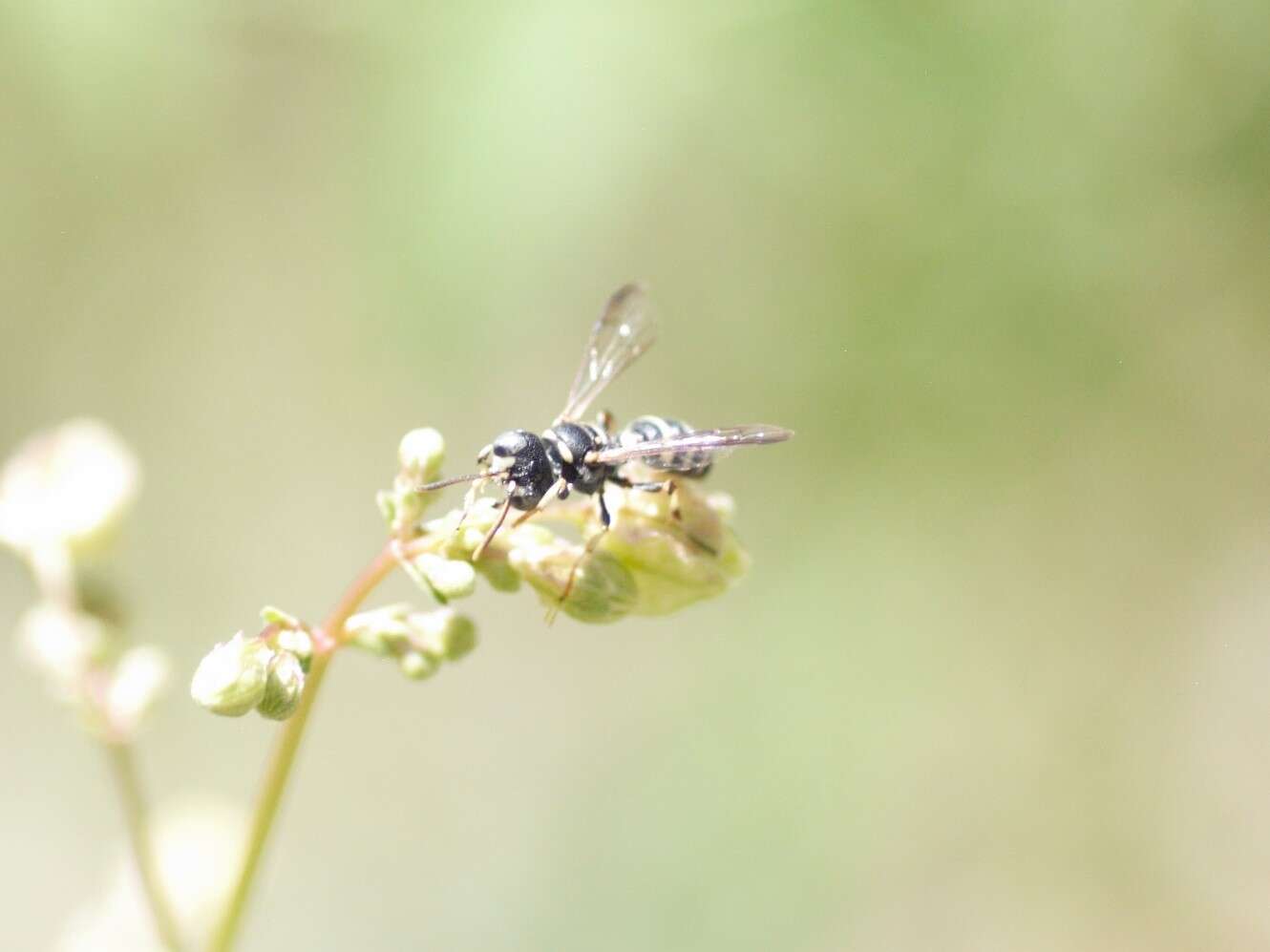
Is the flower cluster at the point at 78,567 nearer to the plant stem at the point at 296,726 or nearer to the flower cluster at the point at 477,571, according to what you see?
the plant stem at the point at 296,726

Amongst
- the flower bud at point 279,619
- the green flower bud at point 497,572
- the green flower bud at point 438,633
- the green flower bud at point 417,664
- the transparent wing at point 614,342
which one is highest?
the transparent wing at point 614,342

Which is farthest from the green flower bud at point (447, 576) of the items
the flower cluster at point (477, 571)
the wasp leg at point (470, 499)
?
the wasp leg at point (470, 499)

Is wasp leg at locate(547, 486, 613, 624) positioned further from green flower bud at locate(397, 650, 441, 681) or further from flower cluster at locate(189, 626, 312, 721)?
flower cluster at locate(189, 626, 312, 721)

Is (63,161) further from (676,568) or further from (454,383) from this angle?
(676,568)

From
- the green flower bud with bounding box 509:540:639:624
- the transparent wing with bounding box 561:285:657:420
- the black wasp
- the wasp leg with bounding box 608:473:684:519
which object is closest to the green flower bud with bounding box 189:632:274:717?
the black wasp

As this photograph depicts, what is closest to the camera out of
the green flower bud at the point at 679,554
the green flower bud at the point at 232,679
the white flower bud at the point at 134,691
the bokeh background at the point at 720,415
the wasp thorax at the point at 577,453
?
the green flower bud at the point at 232,679

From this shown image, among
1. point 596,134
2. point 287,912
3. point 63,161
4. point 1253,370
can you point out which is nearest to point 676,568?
point 596,134

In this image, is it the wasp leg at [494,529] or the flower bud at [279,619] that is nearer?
the flower bud at [279,619]
